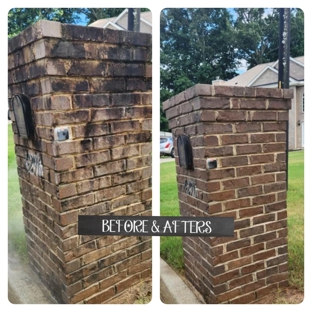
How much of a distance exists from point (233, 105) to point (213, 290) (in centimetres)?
84

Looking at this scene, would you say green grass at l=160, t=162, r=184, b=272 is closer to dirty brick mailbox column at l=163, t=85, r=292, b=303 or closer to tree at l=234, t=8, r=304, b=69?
dirty brick mailbox column at l=163, t=85, r=292, b=303

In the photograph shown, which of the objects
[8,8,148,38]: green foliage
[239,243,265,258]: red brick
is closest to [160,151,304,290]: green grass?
[239,243,265,258]: red brick

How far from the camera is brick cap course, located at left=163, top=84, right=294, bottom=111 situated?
63.9 inches

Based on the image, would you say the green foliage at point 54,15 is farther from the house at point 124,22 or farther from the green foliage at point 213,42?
the green foliage at point 213,42

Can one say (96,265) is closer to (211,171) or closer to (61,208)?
(61,208)

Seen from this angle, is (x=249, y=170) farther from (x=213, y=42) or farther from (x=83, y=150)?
(x=83, y=150)

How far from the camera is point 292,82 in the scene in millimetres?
1698

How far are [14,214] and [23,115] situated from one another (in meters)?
0.48

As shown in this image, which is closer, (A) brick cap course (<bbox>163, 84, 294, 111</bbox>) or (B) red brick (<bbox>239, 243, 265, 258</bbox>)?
(A) brick cap course (<bbox>163, 84, 294, 111</bbox>)

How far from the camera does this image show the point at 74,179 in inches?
63.6

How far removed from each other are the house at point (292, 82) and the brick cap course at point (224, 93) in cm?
3

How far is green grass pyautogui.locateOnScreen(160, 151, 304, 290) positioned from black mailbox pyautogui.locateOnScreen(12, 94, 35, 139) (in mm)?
598

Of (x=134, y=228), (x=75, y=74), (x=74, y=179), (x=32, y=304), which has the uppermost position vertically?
(x=75, y=74)
